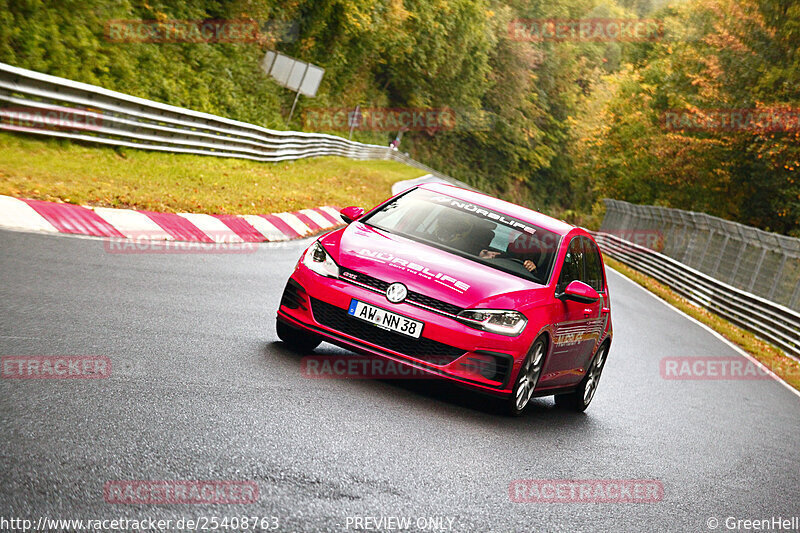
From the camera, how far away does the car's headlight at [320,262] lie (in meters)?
7.34

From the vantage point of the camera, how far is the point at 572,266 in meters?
8.50

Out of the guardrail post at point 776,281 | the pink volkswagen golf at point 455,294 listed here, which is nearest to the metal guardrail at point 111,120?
the pink volkswagen golf at point 455,294

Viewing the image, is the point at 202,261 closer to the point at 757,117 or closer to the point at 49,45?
the point at 49,45

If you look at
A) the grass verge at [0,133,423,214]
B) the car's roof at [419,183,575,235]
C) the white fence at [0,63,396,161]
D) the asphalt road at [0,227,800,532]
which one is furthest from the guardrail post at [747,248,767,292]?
the car's roof at [419,183,575,235]

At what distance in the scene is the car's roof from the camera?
336 inches

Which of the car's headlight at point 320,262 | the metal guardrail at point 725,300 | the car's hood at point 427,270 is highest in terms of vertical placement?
the car's hood at point 427,270

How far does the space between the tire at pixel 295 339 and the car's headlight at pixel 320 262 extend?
540mm

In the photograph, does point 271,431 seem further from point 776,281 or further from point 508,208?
point 776,281

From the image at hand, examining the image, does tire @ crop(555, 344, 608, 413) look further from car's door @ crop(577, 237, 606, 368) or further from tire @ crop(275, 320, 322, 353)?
tire @ crop(275, 320, 322, 353)

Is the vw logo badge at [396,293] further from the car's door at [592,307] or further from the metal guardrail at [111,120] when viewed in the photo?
the metal guardrail at [111,120]

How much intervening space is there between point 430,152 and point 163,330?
248ft

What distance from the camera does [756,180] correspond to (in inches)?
1640

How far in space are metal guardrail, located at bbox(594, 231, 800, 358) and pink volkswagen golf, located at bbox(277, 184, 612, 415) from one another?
12786mm

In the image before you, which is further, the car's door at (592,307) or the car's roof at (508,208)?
the car's door at (592,307)
